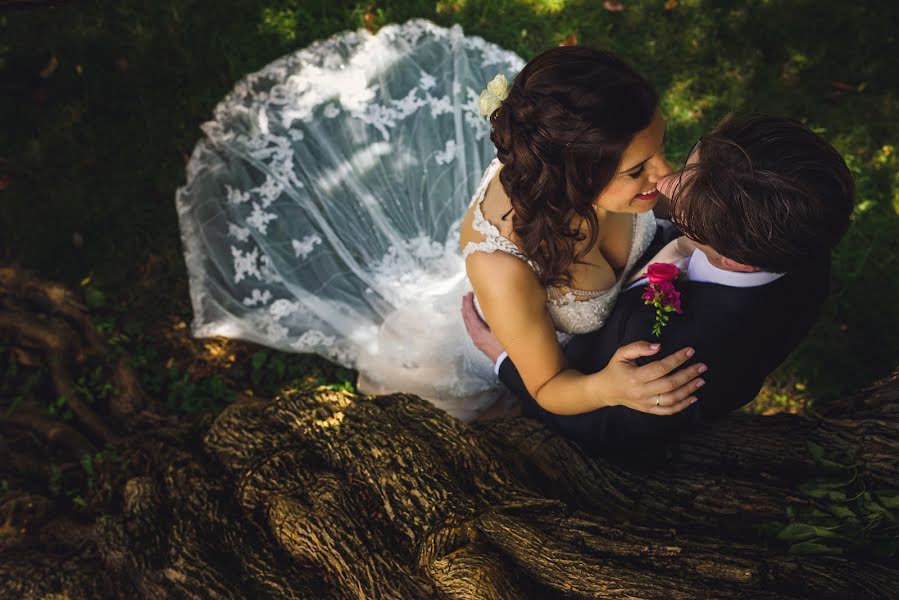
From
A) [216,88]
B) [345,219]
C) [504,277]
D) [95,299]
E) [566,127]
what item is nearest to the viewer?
[566,127]

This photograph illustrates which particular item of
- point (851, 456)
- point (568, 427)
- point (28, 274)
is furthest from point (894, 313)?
point (28, 274)

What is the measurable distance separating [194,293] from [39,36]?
2.66m

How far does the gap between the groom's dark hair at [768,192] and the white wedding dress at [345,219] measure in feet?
5.78

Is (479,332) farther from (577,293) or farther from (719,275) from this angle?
(719,275)

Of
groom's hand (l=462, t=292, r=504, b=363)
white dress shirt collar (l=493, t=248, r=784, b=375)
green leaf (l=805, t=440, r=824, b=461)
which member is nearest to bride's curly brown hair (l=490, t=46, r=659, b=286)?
white dress shirt collar (l=493, t=248, r=784, b=375)

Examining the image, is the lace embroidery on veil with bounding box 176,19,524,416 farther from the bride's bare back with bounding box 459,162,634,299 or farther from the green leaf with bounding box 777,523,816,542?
the green leaf with bounding box 777,523,816,542

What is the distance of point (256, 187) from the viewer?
13.0 ft

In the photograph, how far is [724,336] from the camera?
2.41 metres

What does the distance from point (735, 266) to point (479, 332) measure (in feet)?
4.68

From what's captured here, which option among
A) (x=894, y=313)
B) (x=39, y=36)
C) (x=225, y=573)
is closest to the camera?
(x=225, y=573)

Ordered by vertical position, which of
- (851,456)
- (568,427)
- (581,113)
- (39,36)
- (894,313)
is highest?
(39,36)

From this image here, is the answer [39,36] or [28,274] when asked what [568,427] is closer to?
[28,274]

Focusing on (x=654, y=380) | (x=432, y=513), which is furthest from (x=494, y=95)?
Result: (x=432, y=513)

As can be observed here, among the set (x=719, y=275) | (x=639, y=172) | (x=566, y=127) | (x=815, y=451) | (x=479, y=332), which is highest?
(x=566, y=127)
